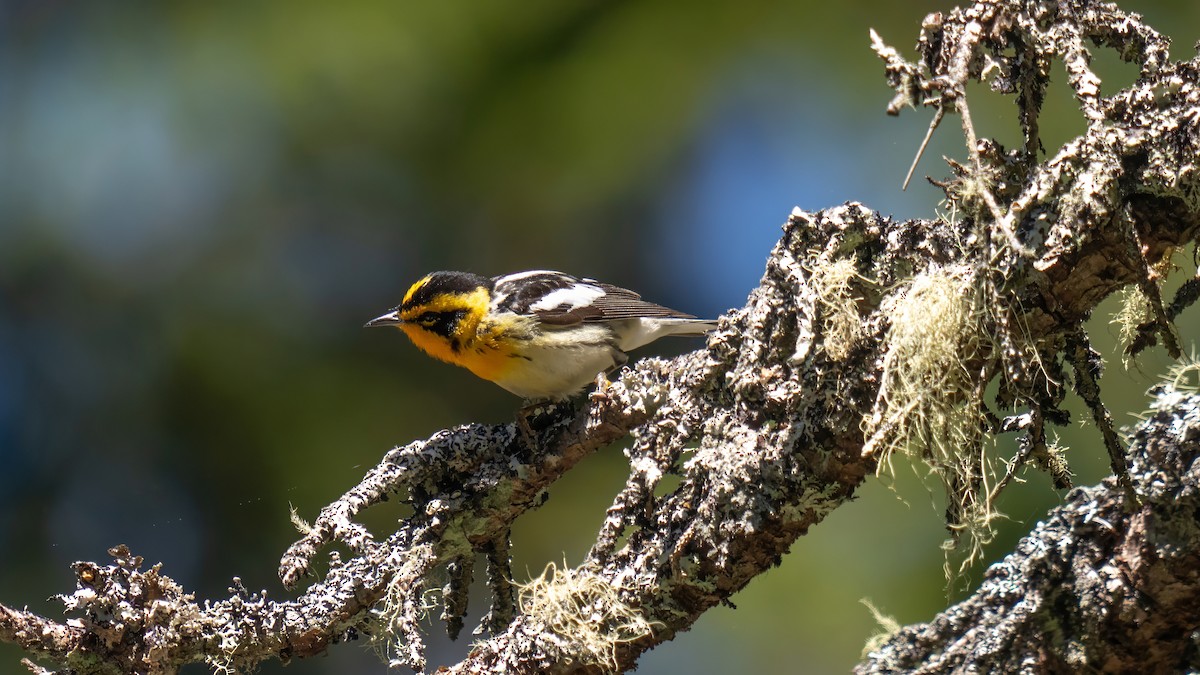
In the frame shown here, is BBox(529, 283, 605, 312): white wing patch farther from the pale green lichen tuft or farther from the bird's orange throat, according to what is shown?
the pale green lichen tuft

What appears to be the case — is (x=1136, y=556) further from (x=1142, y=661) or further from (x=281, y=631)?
(x=281, y=631)

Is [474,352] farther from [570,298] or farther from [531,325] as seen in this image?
[570,298]

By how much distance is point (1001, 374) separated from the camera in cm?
185

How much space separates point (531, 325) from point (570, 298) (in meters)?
0.23

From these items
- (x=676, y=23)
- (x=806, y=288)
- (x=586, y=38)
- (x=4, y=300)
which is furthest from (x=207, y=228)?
(x=806, y=288)

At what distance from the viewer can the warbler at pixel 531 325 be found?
3.81 metres

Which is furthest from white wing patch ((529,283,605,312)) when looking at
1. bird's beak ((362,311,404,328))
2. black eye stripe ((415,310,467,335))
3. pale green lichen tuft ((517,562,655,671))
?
pale green lichen tuft ((517,562,655,671))

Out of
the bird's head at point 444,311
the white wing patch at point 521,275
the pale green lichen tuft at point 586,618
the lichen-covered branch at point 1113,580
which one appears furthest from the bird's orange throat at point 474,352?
the lichen-covered branch at point 1113,580

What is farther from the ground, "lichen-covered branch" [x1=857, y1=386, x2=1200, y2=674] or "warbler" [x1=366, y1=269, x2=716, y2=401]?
"warbler" [x1=366, y1=269, x2=716, y2=401]

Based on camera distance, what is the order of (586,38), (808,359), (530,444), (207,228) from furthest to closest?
(207,228) < (586,38) < (530,444) < (808,359)

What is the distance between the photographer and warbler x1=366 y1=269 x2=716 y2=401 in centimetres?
381

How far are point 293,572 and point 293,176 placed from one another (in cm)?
296

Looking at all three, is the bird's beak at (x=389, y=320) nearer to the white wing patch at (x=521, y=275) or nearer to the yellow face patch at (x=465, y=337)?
the yellow face patch at (x=465, y=337)

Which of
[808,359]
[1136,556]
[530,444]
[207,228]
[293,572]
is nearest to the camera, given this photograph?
[1136,556]
